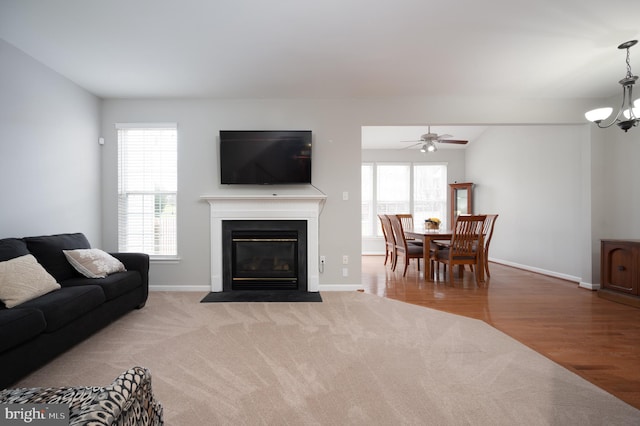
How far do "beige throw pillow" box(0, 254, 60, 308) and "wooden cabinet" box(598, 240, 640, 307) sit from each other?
19.2 feet

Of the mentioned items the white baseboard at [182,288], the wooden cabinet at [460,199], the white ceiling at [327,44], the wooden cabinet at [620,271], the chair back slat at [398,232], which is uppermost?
the white ceiling at [327,44]

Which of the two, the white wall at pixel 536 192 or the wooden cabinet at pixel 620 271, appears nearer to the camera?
the wooden cabinet at pixel 620 271

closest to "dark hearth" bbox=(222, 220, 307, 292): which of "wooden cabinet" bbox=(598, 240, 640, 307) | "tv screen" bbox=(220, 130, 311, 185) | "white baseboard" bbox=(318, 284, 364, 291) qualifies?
"white baseboard" bbox=(318, 284, 364, 291)

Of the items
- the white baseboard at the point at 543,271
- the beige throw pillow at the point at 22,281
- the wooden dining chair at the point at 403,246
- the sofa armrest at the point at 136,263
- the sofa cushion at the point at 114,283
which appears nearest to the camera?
the beige throw pillow at the point at 22,281

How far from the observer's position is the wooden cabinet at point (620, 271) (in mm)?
3455

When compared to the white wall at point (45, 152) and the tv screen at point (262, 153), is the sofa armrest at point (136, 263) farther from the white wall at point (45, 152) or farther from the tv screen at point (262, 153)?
the tv screen at point (262, 153)

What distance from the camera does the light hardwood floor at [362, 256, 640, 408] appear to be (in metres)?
2.12

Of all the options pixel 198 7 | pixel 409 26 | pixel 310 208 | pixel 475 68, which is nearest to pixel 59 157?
pixel 198 7

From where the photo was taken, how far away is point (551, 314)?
10.4 feet

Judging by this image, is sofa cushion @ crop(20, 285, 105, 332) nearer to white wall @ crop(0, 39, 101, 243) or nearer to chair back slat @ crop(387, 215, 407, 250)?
white wall @ crop(0, 39, 101, 243)

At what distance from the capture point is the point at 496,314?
10.4 ft

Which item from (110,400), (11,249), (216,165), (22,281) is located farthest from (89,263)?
(110,400)

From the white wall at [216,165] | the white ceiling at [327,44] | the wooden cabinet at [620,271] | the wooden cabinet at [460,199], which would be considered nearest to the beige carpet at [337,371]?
the white wall at [216,165]

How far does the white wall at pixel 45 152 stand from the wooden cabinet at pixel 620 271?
21.7ft
